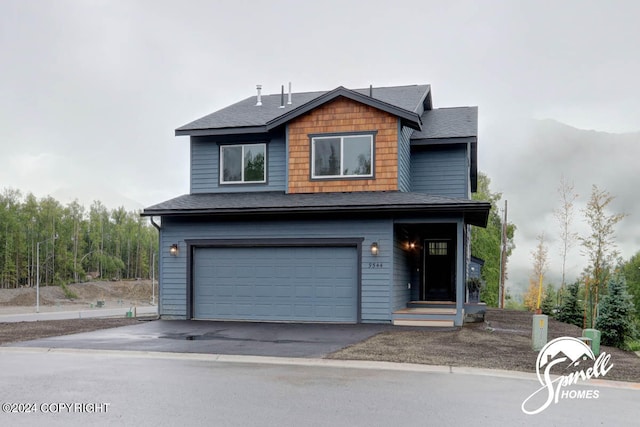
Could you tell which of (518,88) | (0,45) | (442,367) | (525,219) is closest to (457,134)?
(442,367)

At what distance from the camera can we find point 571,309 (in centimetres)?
2625

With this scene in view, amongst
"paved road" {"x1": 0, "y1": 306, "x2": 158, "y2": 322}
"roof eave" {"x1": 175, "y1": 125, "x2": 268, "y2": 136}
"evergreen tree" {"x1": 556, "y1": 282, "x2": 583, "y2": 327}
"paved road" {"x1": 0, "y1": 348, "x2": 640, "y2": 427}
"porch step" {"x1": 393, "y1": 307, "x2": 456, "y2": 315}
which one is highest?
"roof eave" {"x1": 175, "y1": 125, "x2": 268, "y2": 136}

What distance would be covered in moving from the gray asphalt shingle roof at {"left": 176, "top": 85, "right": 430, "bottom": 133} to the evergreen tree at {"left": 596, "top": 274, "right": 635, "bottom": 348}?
921cm

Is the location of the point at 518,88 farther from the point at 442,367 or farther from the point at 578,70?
the point at 442,367

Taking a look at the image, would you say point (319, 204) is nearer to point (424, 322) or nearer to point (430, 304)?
point (424, 322)

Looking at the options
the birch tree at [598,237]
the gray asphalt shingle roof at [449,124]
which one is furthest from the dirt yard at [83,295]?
the birch tree at [598,237]

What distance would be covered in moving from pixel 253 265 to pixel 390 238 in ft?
14.0

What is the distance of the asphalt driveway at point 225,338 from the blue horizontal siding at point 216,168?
4.80 metres

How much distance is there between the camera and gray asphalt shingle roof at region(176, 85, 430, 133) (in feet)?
67.5

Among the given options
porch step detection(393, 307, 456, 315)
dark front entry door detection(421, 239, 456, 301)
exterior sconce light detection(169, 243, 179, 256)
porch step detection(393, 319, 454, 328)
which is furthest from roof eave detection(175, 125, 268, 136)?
porch step detection(393, 319, 454, 328)

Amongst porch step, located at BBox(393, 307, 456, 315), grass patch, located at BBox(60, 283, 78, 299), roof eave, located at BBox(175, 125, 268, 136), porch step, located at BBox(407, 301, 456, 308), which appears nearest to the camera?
porch step, located at BBox(393, 307, 456, 315)

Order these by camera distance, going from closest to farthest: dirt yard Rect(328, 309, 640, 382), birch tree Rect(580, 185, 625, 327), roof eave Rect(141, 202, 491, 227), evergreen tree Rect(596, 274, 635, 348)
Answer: dirt yard Rect(328, 309, 640, 382) < roof eave Rect(141, 202, 491, 227) < evergreen tree Rect(596, 274, 635, 348) < birch tree Rect(580, 185, 625, 327)

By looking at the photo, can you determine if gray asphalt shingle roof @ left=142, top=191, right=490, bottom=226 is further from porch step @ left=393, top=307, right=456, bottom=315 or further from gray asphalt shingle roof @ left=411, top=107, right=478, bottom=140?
gray asphalt shingle roof @ left=411, top=107, right=478, bottom=140

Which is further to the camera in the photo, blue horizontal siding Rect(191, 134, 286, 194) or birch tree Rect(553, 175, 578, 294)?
birch tree Rect(553, 175, 578, 294)
